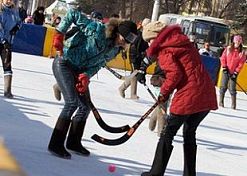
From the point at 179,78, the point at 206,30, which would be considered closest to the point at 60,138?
the point at 179,78

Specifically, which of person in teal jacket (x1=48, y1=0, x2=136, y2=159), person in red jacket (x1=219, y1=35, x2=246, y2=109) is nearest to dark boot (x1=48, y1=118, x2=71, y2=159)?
person in teal jacket (x1=48, y1=0, x2=136, y2=159)

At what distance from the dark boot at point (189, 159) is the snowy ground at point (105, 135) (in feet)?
1.88

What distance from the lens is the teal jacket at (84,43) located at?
220 inches

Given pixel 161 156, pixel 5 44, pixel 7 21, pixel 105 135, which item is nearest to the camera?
pixel 161 156

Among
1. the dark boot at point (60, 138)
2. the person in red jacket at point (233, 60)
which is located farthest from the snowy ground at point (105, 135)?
the person in red jacket at point (233, 60)

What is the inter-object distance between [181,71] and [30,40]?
50.2ft

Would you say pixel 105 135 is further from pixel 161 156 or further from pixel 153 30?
pixel 153 30

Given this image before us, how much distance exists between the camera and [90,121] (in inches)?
331

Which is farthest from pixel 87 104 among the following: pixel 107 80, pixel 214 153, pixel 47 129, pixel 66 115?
pixel 107 80

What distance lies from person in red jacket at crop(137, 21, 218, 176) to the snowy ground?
90 centimetres

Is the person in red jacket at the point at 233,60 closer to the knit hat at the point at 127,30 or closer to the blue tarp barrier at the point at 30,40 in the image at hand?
the blue tarp barrier at the point at 30,40

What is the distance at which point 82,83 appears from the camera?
554 centimetres

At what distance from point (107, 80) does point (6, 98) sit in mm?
6520

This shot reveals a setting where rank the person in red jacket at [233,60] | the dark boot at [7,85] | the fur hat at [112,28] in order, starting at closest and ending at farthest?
the fur hat at [112,28] → the dark boot at [7,85] → the person in red jacket at [233,60]
